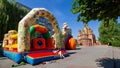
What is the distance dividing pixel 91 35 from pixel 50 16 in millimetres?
68696

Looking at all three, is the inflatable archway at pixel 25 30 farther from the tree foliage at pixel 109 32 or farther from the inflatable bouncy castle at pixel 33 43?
the tree foliage at pixel 109 32

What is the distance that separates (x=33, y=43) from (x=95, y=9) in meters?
9.57

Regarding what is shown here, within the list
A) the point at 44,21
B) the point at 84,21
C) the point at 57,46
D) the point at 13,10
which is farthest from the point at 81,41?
the point at 84,21

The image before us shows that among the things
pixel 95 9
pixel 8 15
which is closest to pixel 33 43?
pixel 95 9

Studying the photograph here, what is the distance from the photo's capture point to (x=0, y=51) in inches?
977

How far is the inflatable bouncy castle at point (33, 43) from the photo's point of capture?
1522 cm

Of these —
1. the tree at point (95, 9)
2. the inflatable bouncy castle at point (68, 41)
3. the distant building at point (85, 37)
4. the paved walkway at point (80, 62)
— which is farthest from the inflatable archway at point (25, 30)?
the distant building at point (85, 37)

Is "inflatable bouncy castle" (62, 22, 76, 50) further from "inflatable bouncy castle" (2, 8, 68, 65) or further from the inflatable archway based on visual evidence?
the inflatable archway

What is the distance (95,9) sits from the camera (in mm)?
9562

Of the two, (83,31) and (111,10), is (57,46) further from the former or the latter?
(83,31)

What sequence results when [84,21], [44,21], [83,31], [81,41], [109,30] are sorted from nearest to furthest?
1. [84,21]
2. [109,30]
3. [81,41]
4. [83,31]
5. [44,21]

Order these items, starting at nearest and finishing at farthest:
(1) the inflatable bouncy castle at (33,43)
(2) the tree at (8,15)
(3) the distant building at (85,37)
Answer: (1) the inflatable bouncy castle at (33,43), (2) the tree at (8,15), (3) the distant building at (85,37)

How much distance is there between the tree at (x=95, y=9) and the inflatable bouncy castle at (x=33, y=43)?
21.1 feet

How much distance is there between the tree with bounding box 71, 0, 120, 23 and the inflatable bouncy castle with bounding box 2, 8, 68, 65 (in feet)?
21.1
